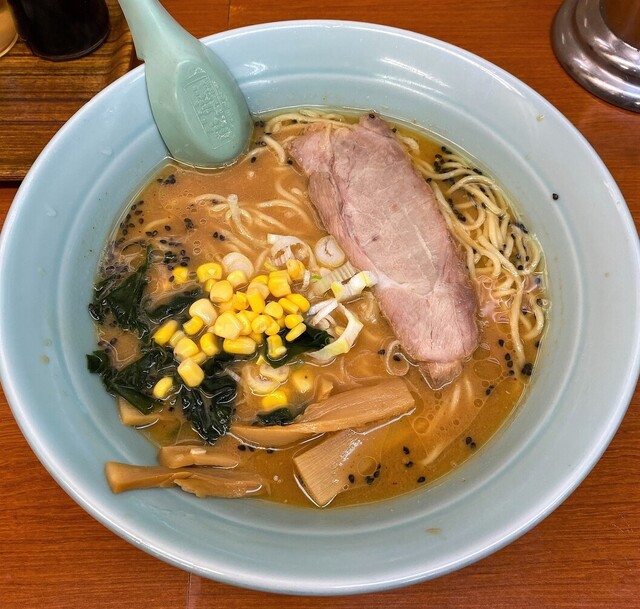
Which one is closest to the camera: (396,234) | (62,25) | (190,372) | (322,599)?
(322,599)

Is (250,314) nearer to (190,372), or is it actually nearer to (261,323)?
(261,323)

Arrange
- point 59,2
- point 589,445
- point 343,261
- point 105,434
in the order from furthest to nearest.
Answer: point 59,2 < point 343,261 < point 105,434 < point 589,445

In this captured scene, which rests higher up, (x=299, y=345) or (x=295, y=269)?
(x=295, y=269)

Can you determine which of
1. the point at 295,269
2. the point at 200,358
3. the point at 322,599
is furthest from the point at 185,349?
the point at 322,599

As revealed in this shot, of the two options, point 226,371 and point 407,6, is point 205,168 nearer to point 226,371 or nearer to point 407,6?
point 226,371

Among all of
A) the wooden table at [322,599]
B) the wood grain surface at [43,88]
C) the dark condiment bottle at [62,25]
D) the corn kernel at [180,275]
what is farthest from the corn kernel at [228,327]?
the dark condiment bottle at [62,25]

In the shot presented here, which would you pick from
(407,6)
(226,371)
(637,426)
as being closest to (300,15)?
(407,6)
